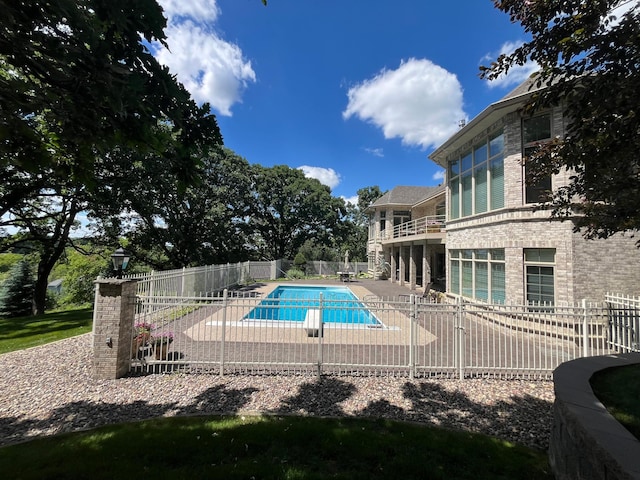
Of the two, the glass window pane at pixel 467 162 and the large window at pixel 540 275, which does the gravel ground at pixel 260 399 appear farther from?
the glass window pane at pixel 467 162

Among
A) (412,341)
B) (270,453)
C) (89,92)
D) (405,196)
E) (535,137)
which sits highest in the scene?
(405,196)

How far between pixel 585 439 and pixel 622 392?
1941 mm

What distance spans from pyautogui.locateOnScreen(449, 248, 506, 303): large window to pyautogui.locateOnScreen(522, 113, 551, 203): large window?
2.17m

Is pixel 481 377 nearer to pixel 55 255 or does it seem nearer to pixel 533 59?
pixel 533 59

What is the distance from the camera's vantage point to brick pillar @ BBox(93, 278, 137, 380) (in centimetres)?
595

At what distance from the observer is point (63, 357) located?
7.17m

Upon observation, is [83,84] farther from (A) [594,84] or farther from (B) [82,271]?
(B) [82,271]

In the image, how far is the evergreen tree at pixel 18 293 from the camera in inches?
766

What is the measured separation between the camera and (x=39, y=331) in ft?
33.8

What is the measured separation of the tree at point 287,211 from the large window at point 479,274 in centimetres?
2579

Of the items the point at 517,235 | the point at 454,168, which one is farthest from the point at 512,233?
the point at 454,168

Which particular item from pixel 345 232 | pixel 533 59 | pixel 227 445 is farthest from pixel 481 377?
pixel 345 232

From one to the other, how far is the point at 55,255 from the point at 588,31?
883 inches

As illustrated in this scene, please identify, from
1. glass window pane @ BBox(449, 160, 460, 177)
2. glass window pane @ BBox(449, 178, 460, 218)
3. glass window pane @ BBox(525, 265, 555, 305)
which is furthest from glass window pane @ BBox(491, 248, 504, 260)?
glass window pane @ BBox(449, 160, 460, 177)
